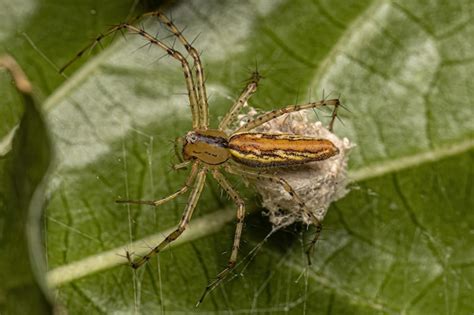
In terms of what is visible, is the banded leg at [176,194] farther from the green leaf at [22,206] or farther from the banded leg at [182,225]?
the green leaf at [22,206]

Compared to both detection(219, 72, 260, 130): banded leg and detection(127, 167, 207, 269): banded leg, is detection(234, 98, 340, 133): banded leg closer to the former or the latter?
detection(219, 72, 260, 130): banded leg

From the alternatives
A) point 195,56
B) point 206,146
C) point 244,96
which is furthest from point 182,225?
point 195,56

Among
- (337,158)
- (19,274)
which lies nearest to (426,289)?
(337,158)

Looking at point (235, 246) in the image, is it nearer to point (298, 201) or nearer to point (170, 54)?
point (298, 201)

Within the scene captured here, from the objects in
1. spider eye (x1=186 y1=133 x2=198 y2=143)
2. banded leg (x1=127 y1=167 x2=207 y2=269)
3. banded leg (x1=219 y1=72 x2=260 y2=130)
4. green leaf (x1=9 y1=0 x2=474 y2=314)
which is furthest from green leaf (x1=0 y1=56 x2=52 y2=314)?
banded leg (x1=219 y1=72 x2=260 y2=130)

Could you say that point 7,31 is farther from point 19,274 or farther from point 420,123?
point 420,123
